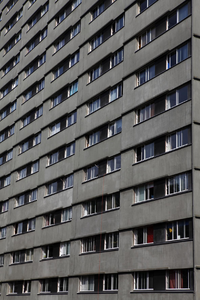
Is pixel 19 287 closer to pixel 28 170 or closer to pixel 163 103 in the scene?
pixel 28 170

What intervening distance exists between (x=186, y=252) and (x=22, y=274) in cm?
2194

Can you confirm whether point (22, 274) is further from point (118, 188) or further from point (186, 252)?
point (186, 252)

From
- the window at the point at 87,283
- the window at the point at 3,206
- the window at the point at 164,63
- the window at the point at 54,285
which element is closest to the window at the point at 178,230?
the window at the point at 87,283

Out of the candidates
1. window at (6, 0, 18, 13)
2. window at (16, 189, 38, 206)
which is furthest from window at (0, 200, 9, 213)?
window at (6, 0, 18, 13)

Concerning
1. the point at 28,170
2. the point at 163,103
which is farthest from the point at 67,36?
the point at 163,103

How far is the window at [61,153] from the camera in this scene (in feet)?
139

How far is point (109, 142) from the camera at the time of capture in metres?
37.1

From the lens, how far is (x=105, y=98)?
39281mm

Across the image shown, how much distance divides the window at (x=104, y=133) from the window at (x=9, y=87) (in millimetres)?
20499

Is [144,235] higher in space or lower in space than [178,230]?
lower

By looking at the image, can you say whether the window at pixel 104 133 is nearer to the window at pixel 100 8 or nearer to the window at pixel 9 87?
the window at pixel 100 8

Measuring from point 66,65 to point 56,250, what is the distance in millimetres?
17823

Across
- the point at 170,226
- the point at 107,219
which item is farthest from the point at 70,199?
the point at 170,226

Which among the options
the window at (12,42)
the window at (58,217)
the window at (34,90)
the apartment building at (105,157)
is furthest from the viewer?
the window at (12,42)
